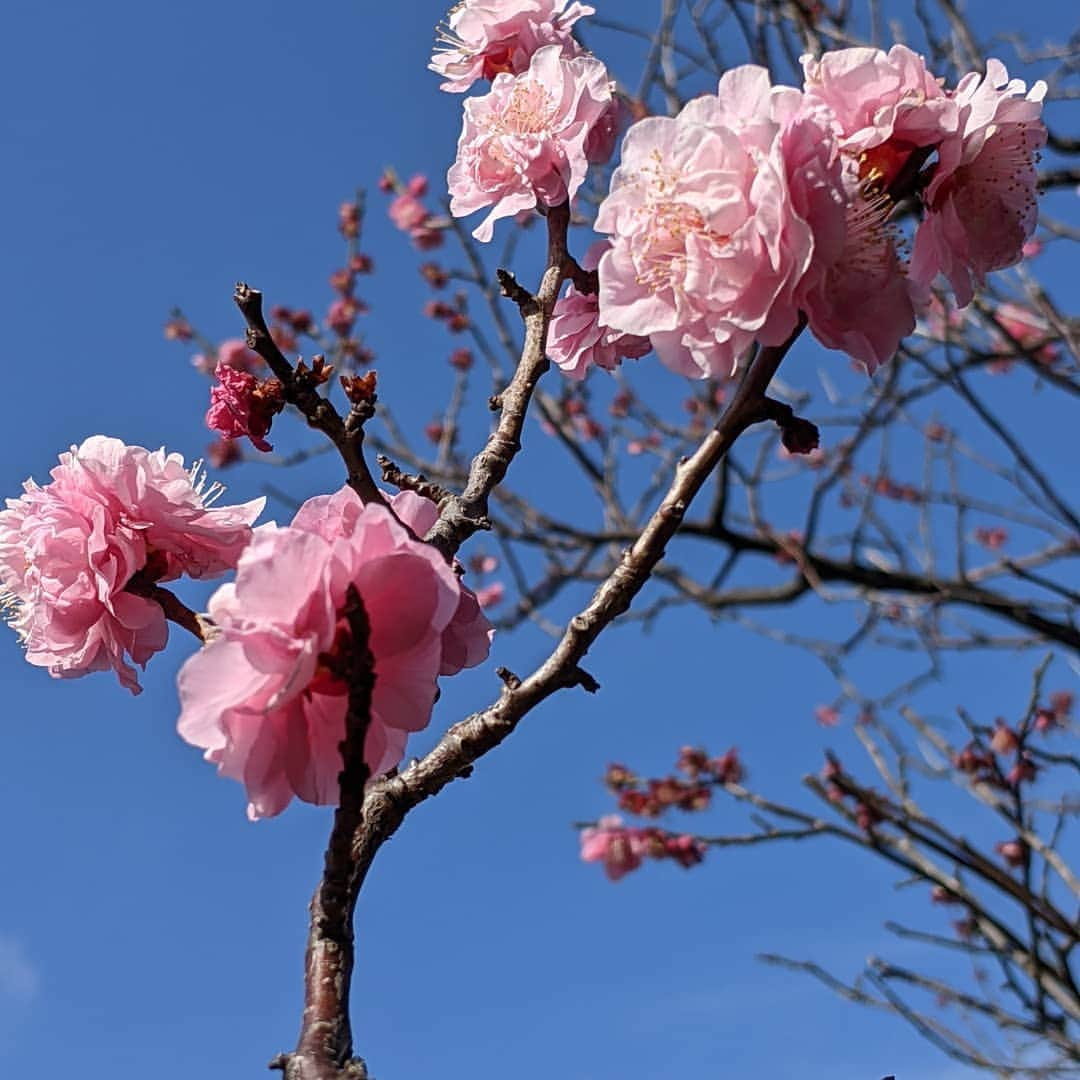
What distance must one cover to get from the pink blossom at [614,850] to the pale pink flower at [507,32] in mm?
5571

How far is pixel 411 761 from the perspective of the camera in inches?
51.1

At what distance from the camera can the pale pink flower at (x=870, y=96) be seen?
1.24 meters

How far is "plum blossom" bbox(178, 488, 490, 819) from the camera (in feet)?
3.16

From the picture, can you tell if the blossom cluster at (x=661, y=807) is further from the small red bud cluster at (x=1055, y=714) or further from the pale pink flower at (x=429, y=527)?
the pale pink flower at (x=429, y=527)

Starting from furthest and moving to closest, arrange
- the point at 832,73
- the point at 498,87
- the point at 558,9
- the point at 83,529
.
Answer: the point at 558,9 < the point at 498,87 < the point at 83,529 < the point at 832,73

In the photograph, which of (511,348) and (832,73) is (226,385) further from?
(511,348)

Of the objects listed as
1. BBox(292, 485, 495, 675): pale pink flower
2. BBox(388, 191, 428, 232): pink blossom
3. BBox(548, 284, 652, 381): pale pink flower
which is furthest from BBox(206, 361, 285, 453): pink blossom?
BBox(388, 191, 428, 232): pink blossom

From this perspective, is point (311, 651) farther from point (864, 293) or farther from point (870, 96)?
point (870, 96)

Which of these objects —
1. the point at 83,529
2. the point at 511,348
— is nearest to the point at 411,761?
the point at 83,529

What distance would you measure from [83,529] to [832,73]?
40.5 inches

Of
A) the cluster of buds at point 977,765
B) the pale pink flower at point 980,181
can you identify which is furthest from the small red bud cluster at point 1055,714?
the pale pink flower at point 980,181

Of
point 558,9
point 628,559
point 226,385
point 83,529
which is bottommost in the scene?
point 628,559

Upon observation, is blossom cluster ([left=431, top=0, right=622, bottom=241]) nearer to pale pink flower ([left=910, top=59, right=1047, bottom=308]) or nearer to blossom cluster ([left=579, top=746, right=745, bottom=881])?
pale pink flower ([left=910, top=59, right=1047, bottom=308])

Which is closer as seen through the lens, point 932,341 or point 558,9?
point 558,9
